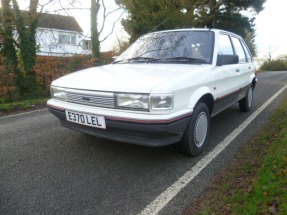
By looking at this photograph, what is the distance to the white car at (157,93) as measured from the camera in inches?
116

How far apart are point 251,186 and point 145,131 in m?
1.20

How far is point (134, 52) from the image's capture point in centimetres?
458

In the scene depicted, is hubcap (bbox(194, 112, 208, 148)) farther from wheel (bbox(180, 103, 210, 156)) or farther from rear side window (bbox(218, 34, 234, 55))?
rear side window (bbox(218, 34, 234, 55))

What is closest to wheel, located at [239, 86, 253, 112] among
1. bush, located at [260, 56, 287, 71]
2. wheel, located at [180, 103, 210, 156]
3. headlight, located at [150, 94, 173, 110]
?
wheel, located at [180, 103, 210, 156]

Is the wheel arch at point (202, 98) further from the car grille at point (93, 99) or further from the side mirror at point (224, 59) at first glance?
the car grille at point (93, 99)

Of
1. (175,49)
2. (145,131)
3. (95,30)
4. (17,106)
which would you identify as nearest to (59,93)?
(145,131)

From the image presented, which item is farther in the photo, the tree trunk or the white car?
the tree trunk

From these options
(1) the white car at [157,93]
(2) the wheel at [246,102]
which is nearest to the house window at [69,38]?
(2) the wheel at [246,102]

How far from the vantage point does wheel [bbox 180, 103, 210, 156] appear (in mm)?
3371

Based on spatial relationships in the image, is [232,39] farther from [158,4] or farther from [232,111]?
[158,4]

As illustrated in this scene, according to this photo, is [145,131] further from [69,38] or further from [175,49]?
[69,38]

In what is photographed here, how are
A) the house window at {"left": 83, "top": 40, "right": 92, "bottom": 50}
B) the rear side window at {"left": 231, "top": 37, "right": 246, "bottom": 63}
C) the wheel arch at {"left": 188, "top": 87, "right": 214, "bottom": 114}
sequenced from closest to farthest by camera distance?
the wheel arch at {"left": 188, "top": 87, "right": 214, "bottom": 114} < the rear side window at {"left": 231, "top": 37, "right": 246, "bottom": 63} < the house window at {"left": 83, "top": 40, "right": 92, "bottom": 50}

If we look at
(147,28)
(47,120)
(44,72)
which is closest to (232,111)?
(47,120)

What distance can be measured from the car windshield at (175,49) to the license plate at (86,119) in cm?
142
